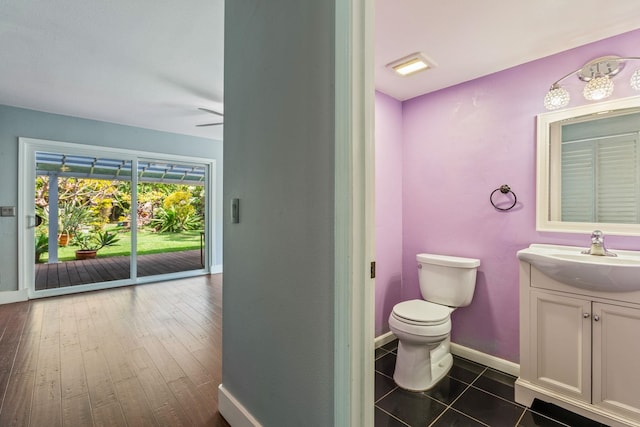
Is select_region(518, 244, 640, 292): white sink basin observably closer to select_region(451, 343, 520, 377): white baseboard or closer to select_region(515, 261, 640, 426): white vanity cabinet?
select_region(515, 261, 640, 426): white vanity cabinet

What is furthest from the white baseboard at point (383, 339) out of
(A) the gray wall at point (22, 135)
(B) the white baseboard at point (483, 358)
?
(A) the gray wall at point (22, 135)

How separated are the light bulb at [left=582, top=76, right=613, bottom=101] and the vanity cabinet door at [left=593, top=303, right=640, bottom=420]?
1183 millimetres

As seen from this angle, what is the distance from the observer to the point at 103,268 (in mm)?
4750

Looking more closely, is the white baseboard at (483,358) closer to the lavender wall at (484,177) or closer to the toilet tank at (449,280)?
the lavender wall at (484,177)

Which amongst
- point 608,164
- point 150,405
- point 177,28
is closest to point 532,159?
point 608,164

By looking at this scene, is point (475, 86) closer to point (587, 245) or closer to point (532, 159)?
point (532, 159)

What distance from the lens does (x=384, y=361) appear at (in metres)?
2.20

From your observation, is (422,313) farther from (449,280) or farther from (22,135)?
(22,135)

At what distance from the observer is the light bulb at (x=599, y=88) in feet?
5.48

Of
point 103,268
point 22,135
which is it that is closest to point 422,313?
point 22,135

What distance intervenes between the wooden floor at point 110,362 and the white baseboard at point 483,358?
56.9 inches

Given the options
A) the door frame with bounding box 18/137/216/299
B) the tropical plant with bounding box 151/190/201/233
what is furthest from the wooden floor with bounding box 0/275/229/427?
the tropical plant with bounding box 151/190/201/233

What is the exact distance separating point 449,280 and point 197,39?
2484 millimetres

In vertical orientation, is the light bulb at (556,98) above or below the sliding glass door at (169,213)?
above
